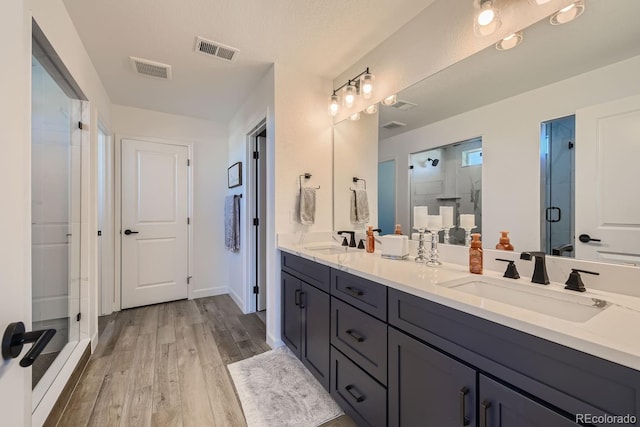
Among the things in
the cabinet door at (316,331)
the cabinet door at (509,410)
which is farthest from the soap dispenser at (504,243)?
the cabinet door at (316,331)

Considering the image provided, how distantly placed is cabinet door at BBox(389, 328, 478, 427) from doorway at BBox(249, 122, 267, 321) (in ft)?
6.91

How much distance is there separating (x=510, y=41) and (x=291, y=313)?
209cm

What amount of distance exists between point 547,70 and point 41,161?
8.99 feet

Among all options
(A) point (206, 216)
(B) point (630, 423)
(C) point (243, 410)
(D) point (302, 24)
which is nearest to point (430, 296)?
(B) point (630, 423)

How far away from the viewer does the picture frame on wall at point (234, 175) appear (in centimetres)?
319

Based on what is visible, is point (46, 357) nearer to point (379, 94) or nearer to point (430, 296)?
point (430, 296)

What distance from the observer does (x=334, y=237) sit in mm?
2498

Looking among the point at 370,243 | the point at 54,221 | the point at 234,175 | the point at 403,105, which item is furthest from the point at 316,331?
the point at 234,175

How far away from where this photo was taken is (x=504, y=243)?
134cm

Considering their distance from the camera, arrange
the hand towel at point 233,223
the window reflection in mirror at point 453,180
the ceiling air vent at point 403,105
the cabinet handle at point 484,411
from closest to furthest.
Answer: the cabinet handle at point 484,411
the window reflection in mirror at point 453,180
the ceiling air vent at point 403,105
the hand towel at point 233,223

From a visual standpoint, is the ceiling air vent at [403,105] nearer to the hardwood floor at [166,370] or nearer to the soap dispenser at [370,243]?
the soap dispenser at [370,243]

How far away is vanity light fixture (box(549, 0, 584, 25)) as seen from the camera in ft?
3.63

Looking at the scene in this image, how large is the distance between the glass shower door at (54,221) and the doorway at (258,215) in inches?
57.7

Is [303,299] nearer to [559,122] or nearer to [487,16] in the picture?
[559,122]
